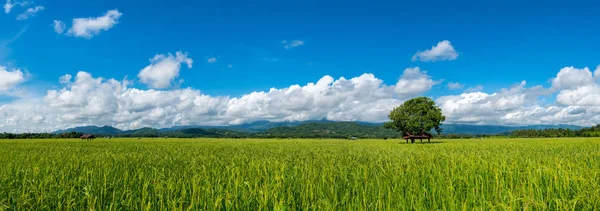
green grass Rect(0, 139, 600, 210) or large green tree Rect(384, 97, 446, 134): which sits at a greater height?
large green tree Rect(384, 97, 446, 134)

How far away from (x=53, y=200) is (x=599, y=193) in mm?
8271

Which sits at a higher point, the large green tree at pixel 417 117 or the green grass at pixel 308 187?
the large green tree at pixel 417 117

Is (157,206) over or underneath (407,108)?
underneath

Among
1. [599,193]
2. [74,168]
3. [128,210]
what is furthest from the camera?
[74,168]

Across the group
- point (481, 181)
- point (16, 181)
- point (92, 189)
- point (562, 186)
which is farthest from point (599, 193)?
point (16, 181)

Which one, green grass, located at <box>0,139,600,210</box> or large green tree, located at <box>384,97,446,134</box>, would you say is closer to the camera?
green grass, located at <box>0,139,600,210</box>

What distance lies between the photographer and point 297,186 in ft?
18.0

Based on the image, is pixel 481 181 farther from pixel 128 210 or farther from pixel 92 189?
pixel 92 189

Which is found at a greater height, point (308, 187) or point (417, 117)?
point (417, 117)

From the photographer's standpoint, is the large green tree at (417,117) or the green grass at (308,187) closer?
the green grass at (308,187)

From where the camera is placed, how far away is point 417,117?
55.7 metres

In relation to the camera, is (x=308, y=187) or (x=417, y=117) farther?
(x=417, y=117)

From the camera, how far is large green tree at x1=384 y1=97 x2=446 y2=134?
54.9 metres

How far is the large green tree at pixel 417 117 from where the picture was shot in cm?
5488
